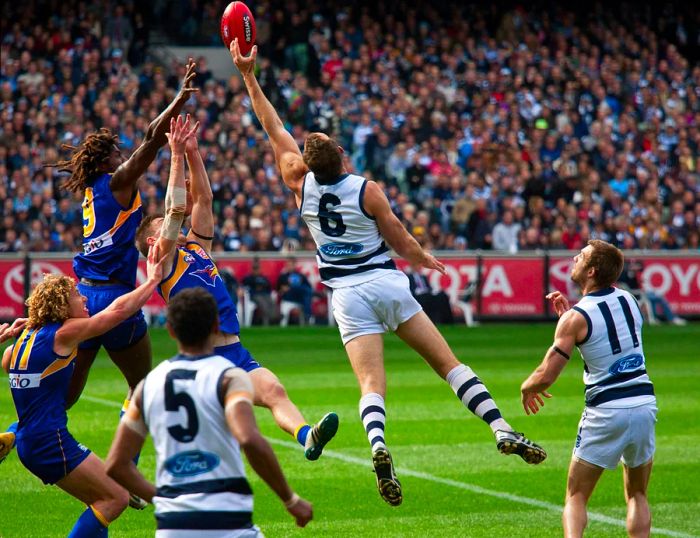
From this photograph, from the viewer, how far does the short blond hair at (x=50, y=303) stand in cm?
657

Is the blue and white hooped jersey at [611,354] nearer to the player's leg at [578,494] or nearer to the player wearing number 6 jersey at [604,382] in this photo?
the player wearing number 6 jersey at [604,382]

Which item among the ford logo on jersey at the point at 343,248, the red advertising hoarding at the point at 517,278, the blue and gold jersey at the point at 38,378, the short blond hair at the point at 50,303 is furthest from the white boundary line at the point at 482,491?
the red advertising hoarding at the point at 517,278

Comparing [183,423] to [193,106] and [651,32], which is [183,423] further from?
[651,32]

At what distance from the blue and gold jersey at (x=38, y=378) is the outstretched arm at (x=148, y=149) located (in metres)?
1.44

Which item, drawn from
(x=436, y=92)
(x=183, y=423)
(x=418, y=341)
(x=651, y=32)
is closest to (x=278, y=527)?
(x=418, y=341)

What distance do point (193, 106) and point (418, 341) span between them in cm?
2052

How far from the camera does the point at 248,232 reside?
24406mm

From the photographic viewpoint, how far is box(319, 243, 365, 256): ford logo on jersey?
784cm

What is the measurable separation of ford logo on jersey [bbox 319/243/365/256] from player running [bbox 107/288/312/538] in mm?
2997

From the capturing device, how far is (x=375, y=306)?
7.82 meters

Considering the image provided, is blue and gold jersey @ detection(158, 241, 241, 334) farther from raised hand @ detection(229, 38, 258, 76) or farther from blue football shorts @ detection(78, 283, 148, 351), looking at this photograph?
raised hand @ detection(229, 38, 258, 76)

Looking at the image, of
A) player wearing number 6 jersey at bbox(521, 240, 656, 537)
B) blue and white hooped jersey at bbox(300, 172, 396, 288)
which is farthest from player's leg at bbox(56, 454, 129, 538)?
player wearing number 6 jersey at bbox(521, 240, 656, 537)

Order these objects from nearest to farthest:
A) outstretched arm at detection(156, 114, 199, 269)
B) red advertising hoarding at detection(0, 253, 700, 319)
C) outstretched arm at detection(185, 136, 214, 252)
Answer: outstretched arm at detection(156, 114, 199, 269) → outstretched arm at detection(185, 136, 214, 252) → red advertising hoarding at detection(0, 253, 700, 319)

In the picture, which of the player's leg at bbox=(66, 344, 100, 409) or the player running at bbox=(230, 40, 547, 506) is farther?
the player's leg at bbox=(66, 344, 100, 409)
